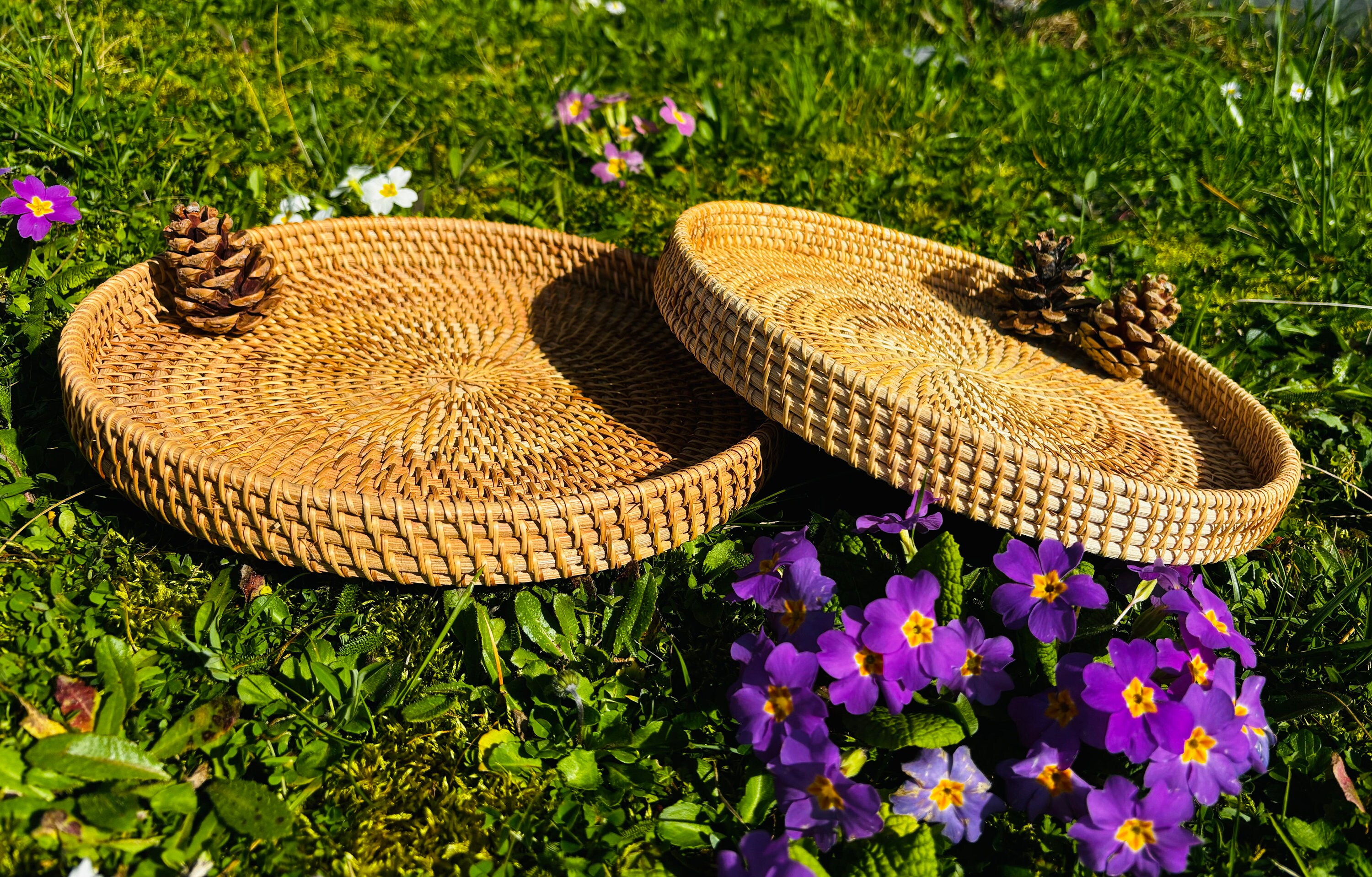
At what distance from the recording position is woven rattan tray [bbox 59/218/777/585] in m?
1.50

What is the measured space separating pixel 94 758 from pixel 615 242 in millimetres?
1914

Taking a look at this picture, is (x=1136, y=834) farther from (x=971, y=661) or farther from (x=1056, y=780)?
(x=971, y=661)

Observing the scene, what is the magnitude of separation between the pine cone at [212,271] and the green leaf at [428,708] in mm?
990

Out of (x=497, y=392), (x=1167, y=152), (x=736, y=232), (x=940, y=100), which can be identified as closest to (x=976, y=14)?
(x=940, y=100)

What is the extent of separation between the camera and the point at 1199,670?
1.42 m

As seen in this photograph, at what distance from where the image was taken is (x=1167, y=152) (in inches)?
137

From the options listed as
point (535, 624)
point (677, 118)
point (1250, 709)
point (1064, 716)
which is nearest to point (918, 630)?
point (1064, 716)

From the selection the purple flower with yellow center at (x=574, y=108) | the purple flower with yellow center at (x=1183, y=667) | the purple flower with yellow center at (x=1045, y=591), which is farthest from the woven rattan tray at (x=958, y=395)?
the purple flower with yellow center at (x=574, y=108)

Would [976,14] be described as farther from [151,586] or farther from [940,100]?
[151,586]

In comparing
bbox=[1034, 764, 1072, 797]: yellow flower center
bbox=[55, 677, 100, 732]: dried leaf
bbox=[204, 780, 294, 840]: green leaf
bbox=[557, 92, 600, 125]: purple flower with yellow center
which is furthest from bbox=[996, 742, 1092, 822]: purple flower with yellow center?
bbox=[557, 92, 600, 125]: purple flower with yellow center

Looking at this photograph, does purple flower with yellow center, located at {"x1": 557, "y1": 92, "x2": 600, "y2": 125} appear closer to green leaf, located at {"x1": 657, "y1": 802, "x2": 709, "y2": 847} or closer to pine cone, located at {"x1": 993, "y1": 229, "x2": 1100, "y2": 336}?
pine cone, located at {"x1": 993, "y1": 229, "x2": 1100, "y2": 336}

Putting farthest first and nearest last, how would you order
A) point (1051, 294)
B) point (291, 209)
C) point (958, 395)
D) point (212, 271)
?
point (291, 209), point (1051, 294), point (212, 271), point (958, 395)

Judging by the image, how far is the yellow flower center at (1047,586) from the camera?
1468mm

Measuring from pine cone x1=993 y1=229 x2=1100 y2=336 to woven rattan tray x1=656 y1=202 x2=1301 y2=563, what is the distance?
0.05 meters
